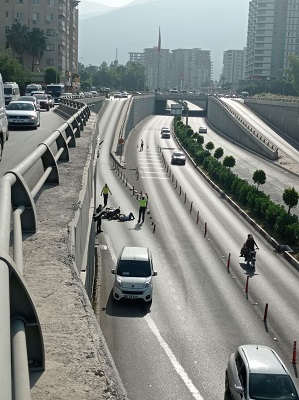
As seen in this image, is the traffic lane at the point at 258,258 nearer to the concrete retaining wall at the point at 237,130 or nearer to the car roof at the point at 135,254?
the car roof at the point at 135,254

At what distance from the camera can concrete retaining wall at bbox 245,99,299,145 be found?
273 ft

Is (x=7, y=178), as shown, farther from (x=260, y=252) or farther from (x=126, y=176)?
(x=126, y=176)

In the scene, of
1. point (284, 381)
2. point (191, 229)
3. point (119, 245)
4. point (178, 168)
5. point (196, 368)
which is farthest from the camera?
point (178, 168)

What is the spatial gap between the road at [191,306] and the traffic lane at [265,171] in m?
8.80

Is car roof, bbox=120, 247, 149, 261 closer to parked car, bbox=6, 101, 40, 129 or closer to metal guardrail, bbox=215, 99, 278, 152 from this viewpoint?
parked car, bbox=6, 101, 40, 129

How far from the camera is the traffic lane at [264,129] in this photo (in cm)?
7544

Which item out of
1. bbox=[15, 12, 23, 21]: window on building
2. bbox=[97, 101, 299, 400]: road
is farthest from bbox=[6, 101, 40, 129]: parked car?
bbox=[15, 12, 23, 21]: window on building

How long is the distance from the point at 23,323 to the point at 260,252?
26.4 meters

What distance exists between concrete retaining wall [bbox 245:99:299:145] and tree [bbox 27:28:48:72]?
135ft

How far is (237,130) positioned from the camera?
9181cm

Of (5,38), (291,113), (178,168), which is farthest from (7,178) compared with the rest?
(5,38)

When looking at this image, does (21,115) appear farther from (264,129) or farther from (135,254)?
(264,129)

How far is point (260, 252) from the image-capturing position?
2952cm

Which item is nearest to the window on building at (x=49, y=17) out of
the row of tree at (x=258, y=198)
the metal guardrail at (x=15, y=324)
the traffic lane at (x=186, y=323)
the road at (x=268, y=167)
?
the road at (x=268, y=167)
